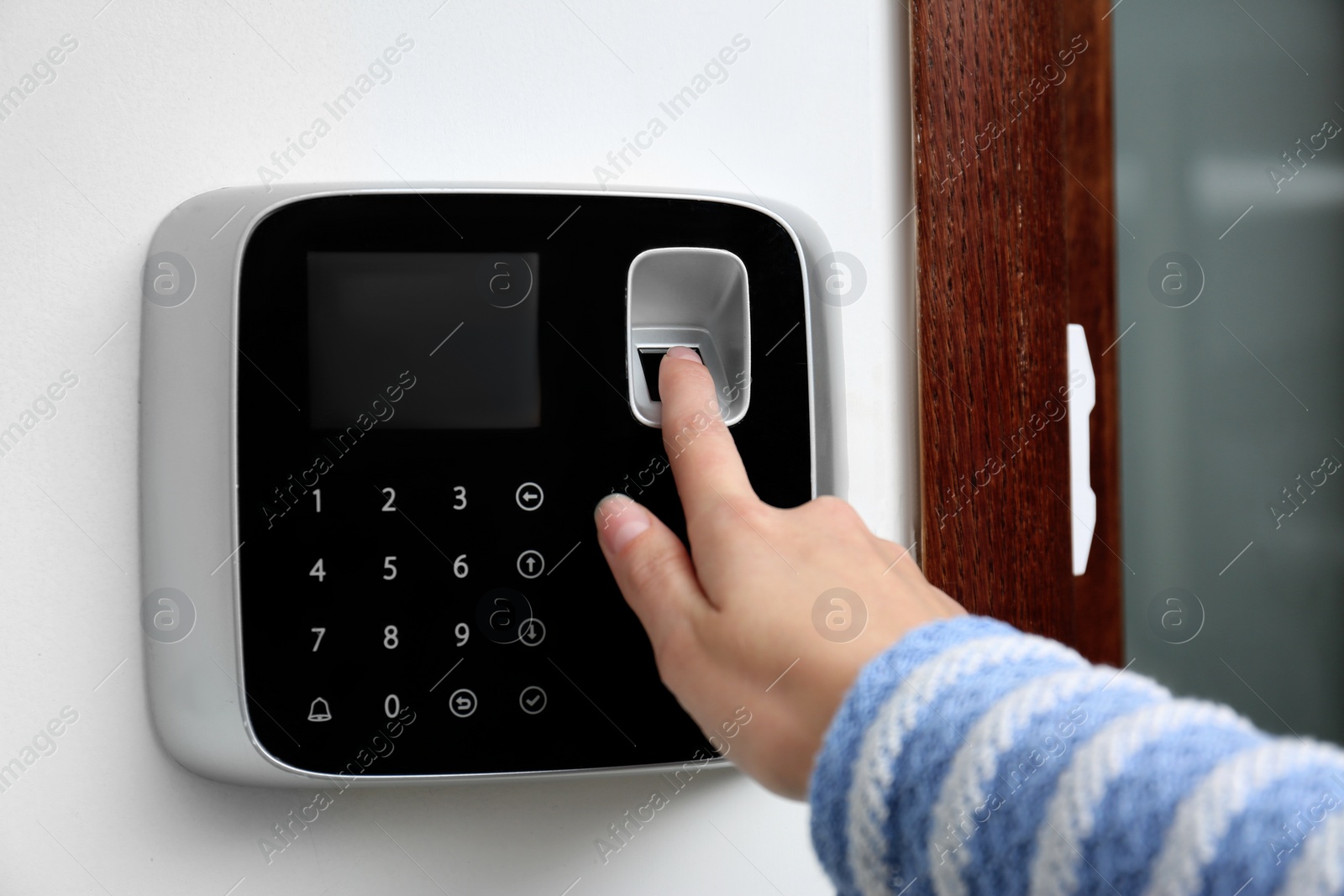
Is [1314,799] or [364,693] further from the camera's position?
[364,693]

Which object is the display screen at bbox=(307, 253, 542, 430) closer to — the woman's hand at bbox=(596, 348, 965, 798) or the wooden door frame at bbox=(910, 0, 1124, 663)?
the woman's hand at bbox=(596, 348, 965, 798)

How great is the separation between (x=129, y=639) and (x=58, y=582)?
0.12ft

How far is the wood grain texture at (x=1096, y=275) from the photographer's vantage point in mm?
359

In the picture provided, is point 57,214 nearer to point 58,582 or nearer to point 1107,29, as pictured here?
point 58,582

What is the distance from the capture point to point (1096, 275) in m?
0.38

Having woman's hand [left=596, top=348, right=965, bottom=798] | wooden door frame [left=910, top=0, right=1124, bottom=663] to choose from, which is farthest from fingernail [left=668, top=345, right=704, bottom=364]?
wooden door frame [left=910, top=0, right=1124, bottom=663]

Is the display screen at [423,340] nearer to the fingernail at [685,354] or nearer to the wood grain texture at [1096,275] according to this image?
the fingernail at [685,354]

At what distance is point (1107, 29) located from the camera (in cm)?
39

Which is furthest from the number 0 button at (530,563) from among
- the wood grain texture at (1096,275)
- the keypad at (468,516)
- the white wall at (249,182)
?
the wood grain texture at (1096,275)

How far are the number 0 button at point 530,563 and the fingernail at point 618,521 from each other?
0.03 metres

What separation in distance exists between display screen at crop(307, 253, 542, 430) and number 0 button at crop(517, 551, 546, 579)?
5 cm

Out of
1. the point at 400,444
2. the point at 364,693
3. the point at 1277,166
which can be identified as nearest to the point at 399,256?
the point at 400,444

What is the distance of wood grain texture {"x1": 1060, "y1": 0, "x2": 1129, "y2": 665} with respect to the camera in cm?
36

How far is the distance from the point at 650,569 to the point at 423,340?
0.42 ft
